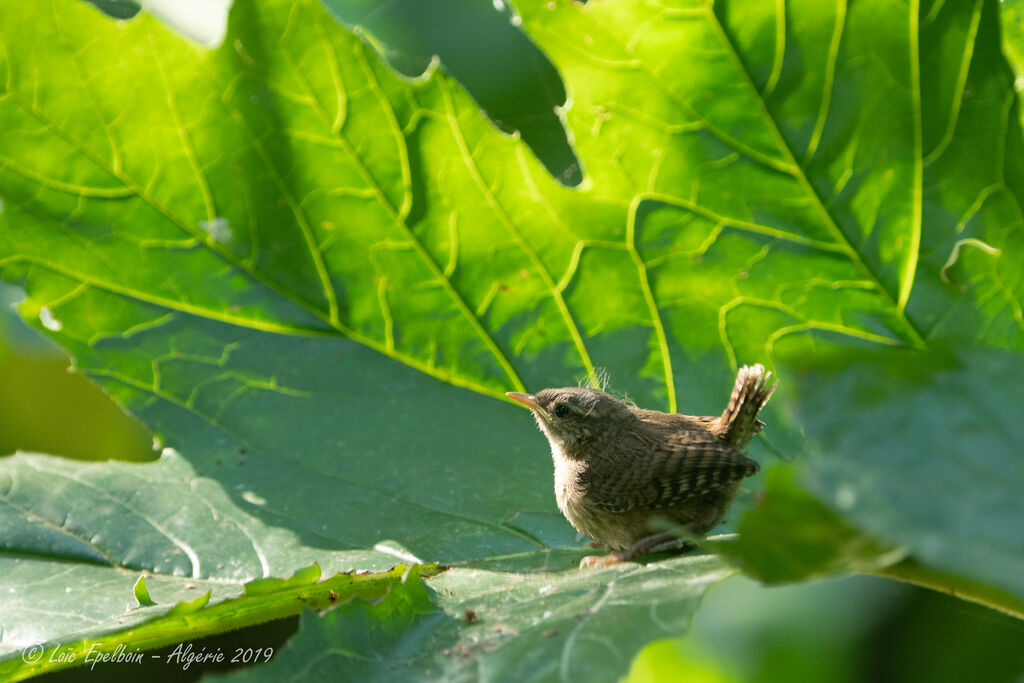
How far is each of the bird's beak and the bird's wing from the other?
0.99 feet

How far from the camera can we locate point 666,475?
9.22 feet

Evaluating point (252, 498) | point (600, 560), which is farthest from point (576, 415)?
point (252, 498)

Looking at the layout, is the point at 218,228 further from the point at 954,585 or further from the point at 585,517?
the point at 954,585

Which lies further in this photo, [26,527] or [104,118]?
[26,527]

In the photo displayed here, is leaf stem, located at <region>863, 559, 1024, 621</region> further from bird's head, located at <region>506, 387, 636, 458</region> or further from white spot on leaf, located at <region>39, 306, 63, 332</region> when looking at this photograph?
white spot on leaf, located at <region>39, 306, 63, 332</region>

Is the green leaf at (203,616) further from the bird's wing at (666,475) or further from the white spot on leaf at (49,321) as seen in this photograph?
the bird's wing at (666,475)

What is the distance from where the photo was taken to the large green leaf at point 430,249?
71.2 inches

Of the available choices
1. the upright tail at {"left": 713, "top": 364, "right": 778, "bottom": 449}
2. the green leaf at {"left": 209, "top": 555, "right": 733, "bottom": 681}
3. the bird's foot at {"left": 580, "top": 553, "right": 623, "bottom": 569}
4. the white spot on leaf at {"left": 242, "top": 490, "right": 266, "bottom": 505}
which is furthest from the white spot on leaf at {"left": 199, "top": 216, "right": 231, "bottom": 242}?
the upright tail at {"left": 713, "top": 364, "right": 778, "bottom": 449}

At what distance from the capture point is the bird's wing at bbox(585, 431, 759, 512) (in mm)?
2650

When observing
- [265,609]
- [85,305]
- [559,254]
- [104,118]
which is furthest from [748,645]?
[104,118]

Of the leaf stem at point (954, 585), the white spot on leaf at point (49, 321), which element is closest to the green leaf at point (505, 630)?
the leaf stem at point (954, 585)

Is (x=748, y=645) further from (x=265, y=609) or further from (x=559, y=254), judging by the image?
(x=265, y=609)

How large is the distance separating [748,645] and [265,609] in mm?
2503

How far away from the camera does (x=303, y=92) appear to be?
201 cm
